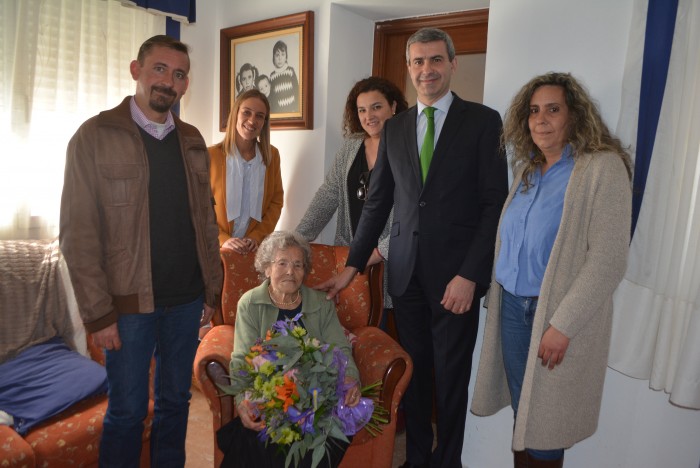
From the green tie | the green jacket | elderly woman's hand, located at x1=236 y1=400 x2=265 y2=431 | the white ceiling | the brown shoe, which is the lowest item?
the brown shoe

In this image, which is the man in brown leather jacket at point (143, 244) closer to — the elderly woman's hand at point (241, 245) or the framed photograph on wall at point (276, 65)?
the elderly woman's hand at point (241, 245)

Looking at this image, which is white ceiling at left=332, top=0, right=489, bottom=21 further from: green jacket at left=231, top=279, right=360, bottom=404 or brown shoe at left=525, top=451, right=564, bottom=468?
brown shoe at left=525, top=451, right=564, bottom=468

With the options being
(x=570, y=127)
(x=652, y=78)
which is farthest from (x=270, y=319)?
(x=652, y=78)

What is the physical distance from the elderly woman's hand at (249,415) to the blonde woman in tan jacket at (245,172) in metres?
1.16

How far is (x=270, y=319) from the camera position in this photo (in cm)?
200

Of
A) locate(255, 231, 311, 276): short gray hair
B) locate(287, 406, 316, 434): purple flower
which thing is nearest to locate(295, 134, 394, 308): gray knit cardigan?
locate(255, 231, 311, 276): short gray hair

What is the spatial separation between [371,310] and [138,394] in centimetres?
112

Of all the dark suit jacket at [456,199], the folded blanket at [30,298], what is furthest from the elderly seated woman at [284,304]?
the folded blanket at [30,298]

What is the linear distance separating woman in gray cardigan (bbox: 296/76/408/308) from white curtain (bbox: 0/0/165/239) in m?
1.46

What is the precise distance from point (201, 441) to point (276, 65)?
2225mm

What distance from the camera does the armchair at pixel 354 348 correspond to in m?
1.88

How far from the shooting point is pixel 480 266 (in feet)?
5.82

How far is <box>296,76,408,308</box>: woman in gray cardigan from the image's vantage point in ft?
7.98

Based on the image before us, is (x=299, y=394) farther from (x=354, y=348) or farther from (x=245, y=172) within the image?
(x=245, y=172)
